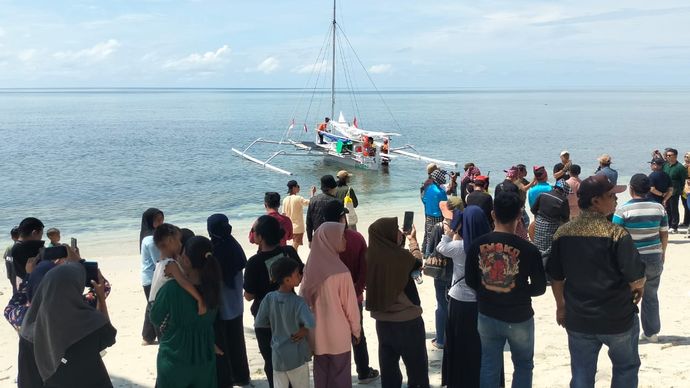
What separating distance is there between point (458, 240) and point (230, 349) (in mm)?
2125

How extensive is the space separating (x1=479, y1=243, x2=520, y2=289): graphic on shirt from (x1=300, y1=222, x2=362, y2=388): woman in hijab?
0.93 m

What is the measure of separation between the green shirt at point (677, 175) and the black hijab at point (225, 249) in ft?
30.4

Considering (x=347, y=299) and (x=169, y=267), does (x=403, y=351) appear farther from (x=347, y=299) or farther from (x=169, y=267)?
(x=169, y=267)

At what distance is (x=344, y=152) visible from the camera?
3431cm

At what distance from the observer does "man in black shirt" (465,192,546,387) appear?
159 inches

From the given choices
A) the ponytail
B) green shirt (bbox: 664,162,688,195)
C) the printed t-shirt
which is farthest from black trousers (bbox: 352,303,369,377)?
green shirt (bbox: 664,162,688,195)

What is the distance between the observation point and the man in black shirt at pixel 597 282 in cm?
380

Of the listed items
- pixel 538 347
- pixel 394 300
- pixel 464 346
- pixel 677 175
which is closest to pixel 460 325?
pixel 464 346

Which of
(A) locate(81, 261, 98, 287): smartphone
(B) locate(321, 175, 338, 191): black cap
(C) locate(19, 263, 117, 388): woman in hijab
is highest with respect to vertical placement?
(B) locate(321, 175, 338, 191): black cap

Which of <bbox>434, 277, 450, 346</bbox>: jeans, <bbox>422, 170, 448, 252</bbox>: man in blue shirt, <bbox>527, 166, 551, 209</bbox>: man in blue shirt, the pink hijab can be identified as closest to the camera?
the pink hijab

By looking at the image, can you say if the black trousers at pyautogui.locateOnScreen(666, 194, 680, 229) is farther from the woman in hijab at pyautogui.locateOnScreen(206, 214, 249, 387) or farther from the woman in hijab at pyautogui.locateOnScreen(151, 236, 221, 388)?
the woman in hijab at pyautogui.locateOnScreen(151, 236, 221, 388)

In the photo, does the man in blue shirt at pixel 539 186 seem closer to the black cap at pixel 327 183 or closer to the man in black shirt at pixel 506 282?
the black cap at pixel 327 183

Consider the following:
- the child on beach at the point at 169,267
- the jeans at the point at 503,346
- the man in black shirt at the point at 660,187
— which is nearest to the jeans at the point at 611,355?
the jeans at the point at 503,346

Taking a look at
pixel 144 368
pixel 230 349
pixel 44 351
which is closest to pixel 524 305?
pixel 230 349
